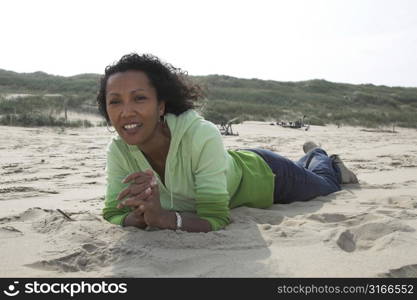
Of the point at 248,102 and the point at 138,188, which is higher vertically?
the point at 248,102

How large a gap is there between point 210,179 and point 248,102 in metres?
28.2

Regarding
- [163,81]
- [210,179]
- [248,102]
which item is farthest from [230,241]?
[248,102]

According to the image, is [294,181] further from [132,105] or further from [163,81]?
[132,105]

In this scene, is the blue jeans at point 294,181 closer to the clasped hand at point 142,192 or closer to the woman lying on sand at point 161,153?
the woman lying on sand at point 161,153

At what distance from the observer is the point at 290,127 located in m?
13.2

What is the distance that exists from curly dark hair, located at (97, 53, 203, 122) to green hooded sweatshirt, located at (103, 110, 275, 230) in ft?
0.28

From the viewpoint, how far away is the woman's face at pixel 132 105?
8.10 ft

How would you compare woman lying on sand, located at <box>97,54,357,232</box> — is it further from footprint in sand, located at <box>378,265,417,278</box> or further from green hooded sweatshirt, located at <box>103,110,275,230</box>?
footprint in sand, located at <box>378,265,417,278</box>

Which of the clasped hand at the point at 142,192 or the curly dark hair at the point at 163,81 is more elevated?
the curly dark hair at the point at 163,81

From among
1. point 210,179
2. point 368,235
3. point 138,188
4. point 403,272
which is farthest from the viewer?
point 210,179

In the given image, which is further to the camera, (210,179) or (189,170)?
(189,170)

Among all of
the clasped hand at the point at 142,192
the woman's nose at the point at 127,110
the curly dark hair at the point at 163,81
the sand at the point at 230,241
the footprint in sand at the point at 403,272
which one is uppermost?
the curly dark hair at the point at 163,81

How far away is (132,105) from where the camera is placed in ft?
8.09

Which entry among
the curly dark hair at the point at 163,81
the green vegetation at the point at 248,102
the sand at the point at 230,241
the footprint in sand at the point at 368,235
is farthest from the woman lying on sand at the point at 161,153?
the footprint in sand at the point at 368,235
